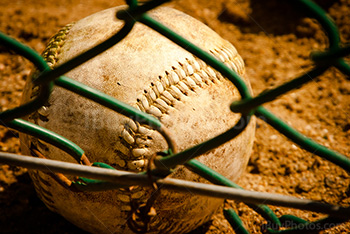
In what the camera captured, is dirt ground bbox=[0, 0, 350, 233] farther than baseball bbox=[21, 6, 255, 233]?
Yes

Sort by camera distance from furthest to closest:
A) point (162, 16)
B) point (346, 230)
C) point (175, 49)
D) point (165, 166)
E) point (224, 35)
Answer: point (224, 35) → point (346, 230) → point (162, 16) → point (175, 49) → point (165, 166)

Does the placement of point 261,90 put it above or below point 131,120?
above

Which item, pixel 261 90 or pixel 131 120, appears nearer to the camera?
pixel 131 120

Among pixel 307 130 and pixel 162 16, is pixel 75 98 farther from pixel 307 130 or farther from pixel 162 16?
pixel 307 130

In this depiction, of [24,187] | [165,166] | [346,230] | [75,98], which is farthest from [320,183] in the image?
[24,187]
